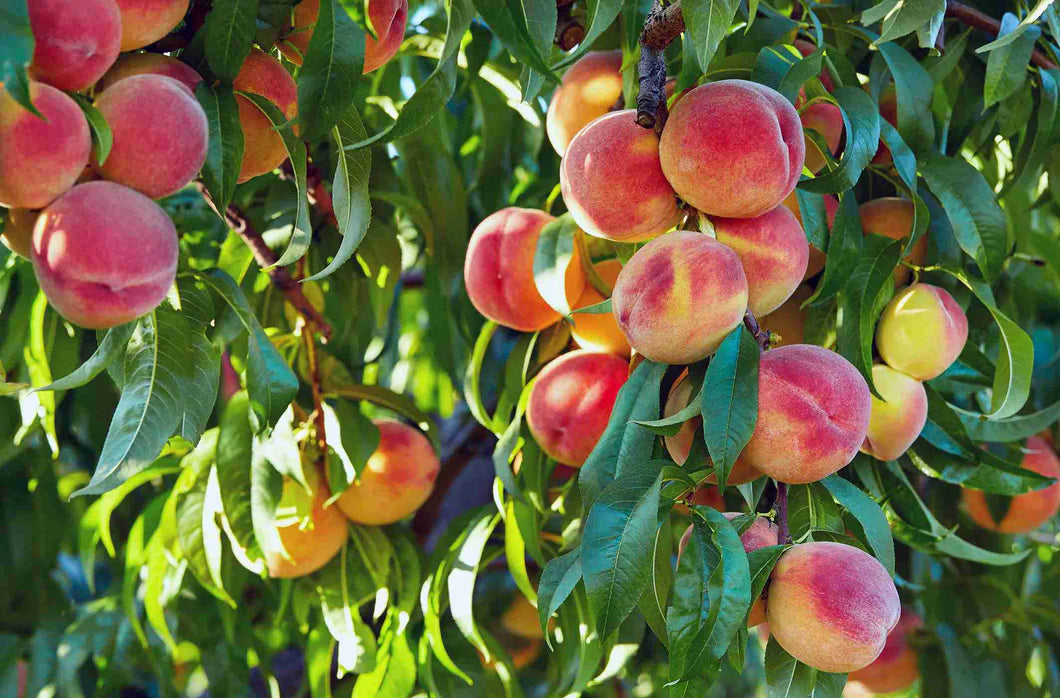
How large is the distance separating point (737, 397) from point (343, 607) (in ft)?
1.97

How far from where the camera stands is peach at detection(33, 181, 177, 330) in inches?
19.7

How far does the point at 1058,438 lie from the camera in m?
1.44

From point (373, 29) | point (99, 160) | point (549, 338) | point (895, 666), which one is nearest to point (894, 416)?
point (549, 338)

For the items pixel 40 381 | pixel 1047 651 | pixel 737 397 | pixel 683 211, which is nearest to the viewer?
pixel 737 397

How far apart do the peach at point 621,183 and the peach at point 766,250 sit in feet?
0.13

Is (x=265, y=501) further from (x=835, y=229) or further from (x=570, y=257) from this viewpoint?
(x=835, y=229)

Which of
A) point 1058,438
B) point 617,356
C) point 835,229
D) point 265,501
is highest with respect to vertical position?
point 835,229

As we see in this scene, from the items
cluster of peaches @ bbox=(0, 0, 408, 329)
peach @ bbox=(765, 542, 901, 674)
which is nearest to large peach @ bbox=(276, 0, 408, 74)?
cluster of peaches @ bbox=(0, 0, 408, 329)

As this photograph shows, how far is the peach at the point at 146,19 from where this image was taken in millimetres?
550

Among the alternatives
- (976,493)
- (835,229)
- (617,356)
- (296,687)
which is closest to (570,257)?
(617,356)

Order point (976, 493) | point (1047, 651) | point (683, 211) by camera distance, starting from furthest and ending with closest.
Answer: point (1047, 651) < point (976, 493) < point (683, 211)

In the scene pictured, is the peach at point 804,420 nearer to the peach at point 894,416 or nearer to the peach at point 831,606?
the peach at point 831,606

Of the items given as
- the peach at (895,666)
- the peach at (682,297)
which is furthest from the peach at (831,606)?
the peach at (895,666)

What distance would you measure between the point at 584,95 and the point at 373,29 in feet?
0.96
